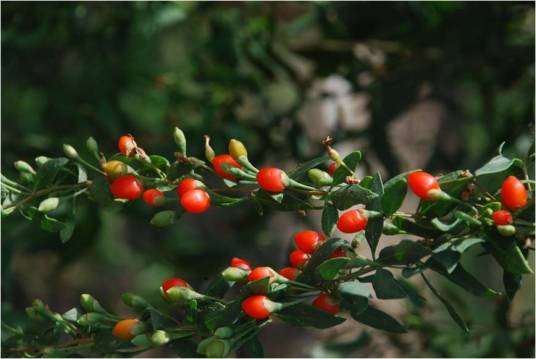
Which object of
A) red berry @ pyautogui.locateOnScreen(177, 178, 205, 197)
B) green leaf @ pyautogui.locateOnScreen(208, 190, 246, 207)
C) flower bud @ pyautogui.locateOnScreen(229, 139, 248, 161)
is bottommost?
green leaf @ pyautogui.locateOnScreen(208, 190, 246, 207)

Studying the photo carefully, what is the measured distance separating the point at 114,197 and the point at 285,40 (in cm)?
147

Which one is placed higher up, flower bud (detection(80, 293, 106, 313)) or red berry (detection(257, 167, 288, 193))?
red berry (detection(257, 167, 288, 193))

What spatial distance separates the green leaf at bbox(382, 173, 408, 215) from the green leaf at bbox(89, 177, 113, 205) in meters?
0.38

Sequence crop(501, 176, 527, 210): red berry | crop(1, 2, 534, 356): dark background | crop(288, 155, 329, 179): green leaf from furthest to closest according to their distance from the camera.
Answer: crop(1, 2, 534, 356): dark background, crop(288, 155, 329, 179): green leaf, crop(501, 176, 527, 210): red berry

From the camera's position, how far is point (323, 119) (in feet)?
10.2

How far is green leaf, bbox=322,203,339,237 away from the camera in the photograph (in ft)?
3.62

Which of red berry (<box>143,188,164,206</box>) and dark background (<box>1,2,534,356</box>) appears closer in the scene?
red berry (<box>143,188,164,206</box>)

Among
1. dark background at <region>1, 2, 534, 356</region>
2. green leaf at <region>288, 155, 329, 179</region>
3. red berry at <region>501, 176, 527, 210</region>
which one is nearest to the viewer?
red berry at <region>501, 176, 527, 210</region>

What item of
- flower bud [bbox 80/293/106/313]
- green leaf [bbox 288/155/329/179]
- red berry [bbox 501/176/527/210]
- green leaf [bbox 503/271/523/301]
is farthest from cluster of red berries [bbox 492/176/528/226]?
flower bud [bbox 80/293/106/313]

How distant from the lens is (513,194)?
3.30 ft

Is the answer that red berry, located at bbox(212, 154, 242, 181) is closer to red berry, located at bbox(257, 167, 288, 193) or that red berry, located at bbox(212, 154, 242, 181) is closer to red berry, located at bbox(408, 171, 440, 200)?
red berry, located at bbox(257, 167, 288, 193)

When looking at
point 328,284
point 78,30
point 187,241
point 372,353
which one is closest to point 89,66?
point 78,30

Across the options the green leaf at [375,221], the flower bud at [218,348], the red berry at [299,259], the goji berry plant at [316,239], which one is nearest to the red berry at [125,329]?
the goji berry plant at [316,239]

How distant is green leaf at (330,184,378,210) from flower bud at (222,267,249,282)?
5.7 inches
